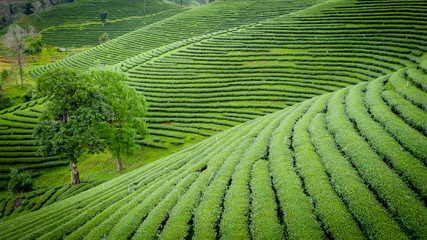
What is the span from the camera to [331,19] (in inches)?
2191

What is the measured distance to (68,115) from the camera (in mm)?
22812

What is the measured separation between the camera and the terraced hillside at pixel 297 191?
8625mm

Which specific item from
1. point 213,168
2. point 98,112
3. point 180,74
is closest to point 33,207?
point 98,112

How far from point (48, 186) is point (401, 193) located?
34938mm

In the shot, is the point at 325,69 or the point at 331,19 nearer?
the point at 325,69

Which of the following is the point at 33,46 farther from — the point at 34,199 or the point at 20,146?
the point at 34,199

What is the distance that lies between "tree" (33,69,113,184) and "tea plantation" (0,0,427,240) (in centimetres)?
481

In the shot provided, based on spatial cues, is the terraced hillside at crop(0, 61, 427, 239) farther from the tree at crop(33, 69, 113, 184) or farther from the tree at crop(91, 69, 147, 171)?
the tree at crop(91, 69, 147, 171)

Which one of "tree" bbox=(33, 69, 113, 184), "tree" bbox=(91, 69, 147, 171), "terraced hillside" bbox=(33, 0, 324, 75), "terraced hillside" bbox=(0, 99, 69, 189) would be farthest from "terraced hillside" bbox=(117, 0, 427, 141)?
"terraced hillside" bbox=(33, 0, 324, 75)

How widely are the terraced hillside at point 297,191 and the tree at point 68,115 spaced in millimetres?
7600

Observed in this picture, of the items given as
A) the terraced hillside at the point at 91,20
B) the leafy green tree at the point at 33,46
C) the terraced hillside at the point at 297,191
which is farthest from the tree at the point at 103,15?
the terraced hillside at the point at 297,191

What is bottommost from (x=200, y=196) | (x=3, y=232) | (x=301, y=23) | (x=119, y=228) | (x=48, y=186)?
(x=48, y=186)

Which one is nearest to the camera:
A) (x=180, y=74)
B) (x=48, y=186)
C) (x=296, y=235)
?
(x=296, y=235)

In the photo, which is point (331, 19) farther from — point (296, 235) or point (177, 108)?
point (296, 235)
